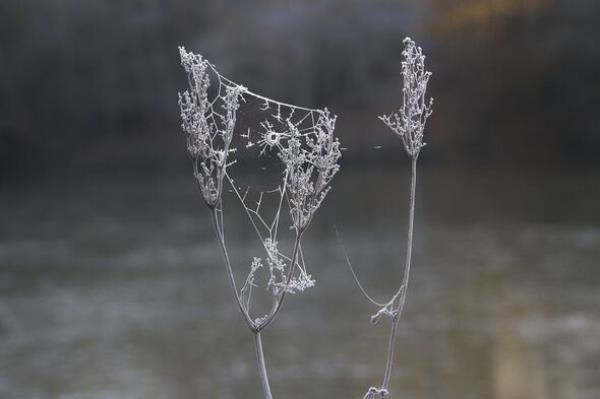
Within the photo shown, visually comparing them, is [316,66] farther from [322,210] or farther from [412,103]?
[412,103]

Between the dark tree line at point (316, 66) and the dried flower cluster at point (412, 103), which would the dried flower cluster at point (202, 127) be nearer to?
the dried flower cluster at point (412, 103)

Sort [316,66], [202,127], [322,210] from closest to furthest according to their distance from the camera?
[202,127] → [322,210] → [316,66]

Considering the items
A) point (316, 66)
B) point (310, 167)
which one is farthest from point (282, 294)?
point (316, 66)

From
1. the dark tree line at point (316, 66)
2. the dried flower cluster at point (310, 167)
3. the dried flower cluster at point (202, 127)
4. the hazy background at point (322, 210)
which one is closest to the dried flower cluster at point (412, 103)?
the dried flower cluster at point (310, 167)

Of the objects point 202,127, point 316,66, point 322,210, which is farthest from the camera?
point 316,66

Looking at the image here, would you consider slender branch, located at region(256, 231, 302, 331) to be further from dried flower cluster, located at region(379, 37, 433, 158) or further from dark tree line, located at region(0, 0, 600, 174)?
dark tree line, located at region(0, 0, 600, 174)
